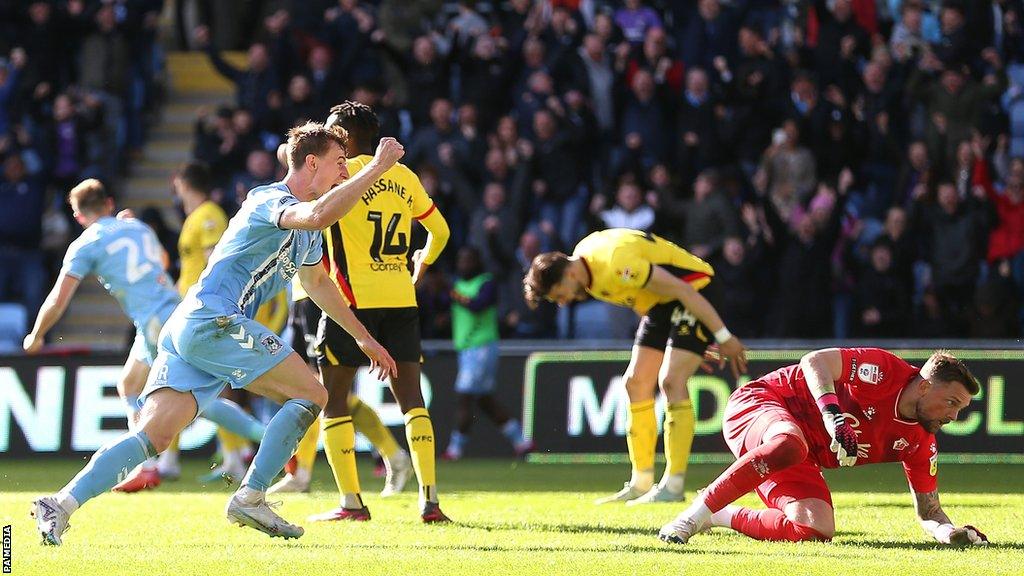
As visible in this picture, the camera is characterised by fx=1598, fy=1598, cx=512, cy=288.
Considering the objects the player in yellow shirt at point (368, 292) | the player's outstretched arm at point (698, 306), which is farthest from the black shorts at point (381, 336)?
the player's outstretched arm at point (698, 306)

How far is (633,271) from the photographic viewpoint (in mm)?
10008

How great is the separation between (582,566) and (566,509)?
2958 millimetres

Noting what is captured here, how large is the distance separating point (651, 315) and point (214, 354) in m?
3.96

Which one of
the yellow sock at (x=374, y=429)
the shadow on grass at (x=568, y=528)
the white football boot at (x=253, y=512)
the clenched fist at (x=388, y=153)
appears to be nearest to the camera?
the clenched fist at (x=388, y=153)

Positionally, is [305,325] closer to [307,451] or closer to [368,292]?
[307,451]

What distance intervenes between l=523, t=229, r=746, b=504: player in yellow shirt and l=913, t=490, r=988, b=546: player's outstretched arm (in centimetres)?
217

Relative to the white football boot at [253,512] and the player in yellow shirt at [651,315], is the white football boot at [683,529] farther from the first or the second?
the player in yellow shirt at [651,315]

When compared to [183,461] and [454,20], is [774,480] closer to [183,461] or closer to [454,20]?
[183,461]

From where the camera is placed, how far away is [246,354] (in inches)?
293

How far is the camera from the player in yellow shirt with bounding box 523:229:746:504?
393 inches

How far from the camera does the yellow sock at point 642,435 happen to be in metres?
10.6

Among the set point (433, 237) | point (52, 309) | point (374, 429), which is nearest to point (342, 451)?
point (433, 237)

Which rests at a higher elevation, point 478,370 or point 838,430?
point 838,430

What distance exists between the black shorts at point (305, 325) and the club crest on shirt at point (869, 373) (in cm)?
406
